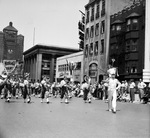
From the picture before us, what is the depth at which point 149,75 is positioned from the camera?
89.2 ft

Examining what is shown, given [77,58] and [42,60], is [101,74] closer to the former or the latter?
[77,58]

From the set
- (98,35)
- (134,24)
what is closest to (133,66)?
(134,24)

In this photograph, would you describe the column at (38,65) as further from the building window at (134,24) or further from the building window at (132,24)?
the building window at (134,24)

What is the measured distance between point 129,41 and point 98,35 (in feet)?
29.7

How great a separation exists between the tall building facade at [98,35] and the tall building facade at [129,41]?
2.20m

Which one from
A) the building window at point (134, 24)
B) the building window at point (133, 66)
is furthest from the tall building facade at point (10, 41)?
the building window at point (134, 24)

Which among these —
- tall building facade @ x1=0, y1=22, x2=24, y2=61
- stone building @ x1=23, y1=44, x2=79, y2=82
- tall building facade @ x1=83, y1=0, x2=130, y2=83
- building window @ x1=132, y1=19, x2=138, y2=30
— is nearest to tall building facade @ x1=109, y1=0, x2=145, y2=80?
building window @ x1=132, y1=19, x2=138, y2=30

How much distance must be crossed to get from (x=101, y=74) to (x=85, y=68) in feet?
21.5

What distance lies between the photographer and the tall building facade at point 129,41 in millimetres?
34750

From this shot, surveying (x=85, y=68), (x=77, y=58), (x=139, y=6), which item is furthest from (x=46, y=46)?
(x=139, y=6)

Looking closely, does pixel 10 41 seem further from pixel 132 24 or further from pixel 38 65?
pixel 38 65

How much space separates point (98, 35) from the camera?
147 feet

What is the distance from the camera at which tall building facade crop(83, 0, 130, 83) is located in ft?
139

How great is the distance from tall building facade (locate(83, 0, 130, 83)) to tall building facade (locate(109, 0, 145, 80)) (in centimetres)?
220
